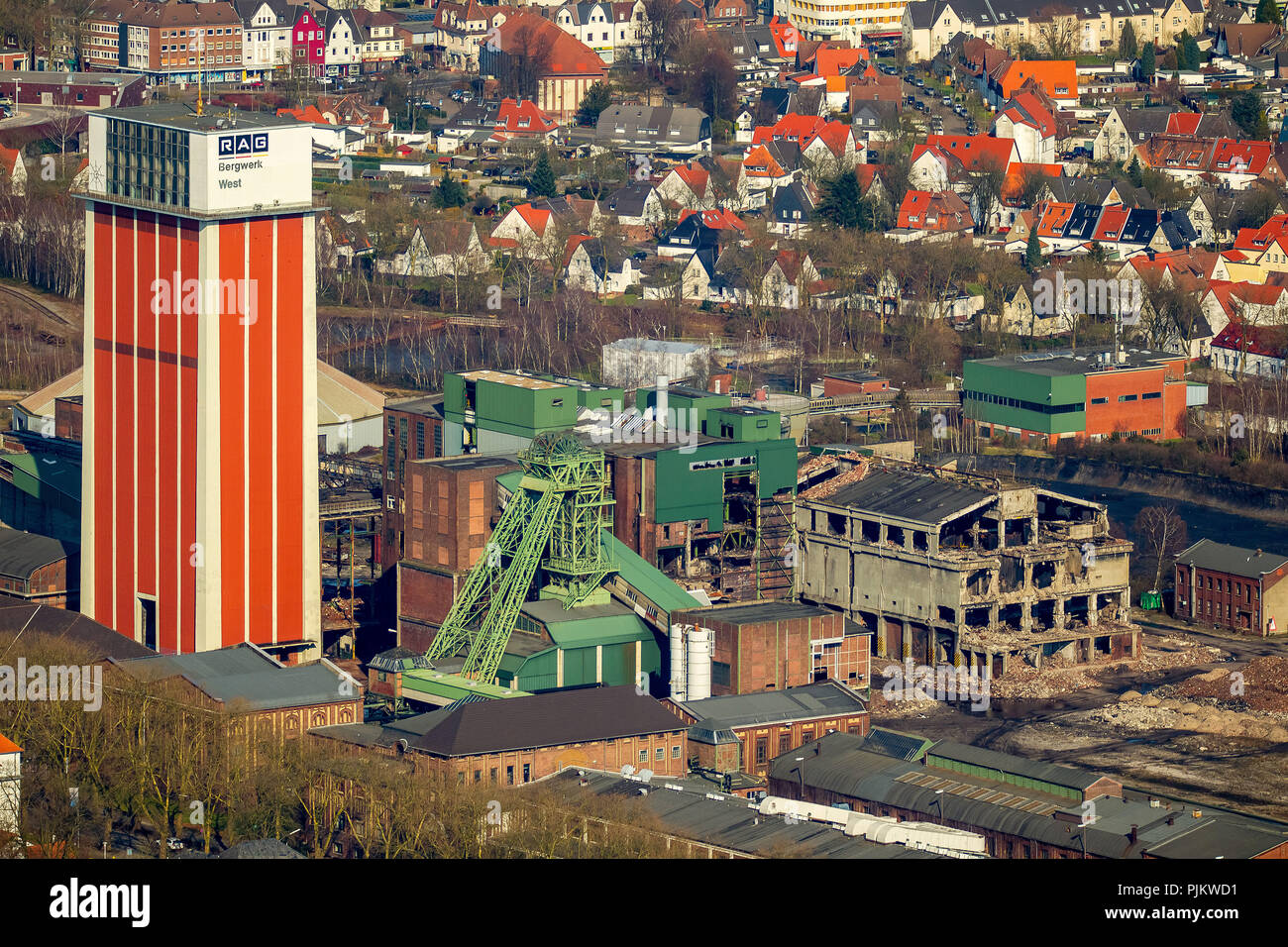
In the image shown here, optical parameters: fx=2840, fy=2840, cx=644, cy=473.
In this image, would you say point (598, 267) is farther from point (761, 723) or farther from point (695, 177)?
point (761, 723)

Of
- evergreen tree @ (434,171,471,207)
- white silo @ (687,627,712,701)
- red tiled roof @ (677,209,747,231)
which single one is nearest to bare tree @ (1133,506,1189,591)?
white silo @ (687,627,712,701)

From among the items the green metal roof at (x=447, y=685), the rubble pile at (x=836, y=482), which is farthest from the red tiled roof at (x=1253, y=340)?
the green metal roof at (x=447, y=685)

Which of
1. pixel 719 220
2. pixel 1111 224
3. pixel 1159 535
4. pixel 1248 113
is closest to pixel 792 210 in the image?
pixel 719 220

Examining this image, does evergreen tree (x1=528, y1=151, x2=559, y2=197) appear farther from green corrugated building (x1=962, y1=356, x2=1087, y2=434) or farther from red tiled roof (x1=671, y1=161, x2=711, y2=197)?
green corrugated building (x1=962, y1=356, x2=1087, y2=434)

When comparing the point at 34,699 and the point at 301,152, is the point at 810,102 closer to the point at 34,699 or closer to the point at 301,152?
the point at 301,152

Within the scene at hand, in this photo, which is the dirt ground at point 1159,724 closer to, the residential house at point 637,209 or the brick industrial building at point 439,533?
the brick industrial building at point 439,533
